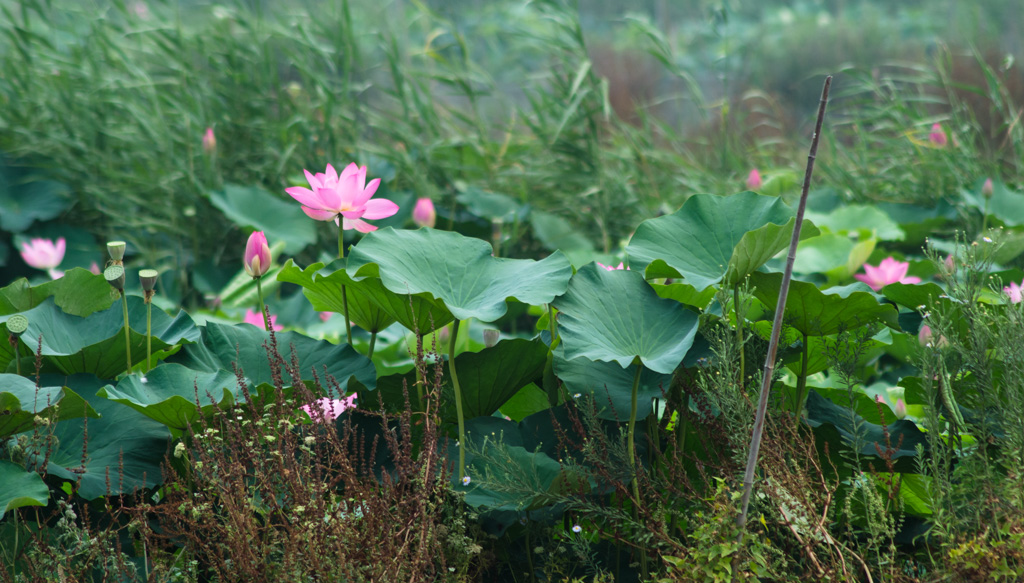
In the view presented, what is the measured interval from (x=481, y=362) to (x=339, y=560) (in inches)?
15.3

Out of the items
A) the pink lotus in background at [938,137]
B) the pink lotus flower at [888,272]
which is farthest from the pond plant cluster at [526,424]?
the pink lotus in background at [938,137]

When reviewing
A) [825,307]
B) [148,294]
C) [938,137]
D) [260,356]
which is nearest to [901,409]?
[825,307]

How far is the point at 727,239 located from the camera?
125 cm

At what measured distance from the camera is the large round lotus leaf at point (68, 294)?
50.7 inches

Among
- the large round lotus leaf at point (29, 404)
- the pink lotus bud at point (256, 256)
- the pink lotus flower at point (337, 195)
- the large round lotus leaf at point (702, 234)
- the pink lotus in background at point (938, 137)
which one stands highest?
the pink lotus flower at point (337, 195)

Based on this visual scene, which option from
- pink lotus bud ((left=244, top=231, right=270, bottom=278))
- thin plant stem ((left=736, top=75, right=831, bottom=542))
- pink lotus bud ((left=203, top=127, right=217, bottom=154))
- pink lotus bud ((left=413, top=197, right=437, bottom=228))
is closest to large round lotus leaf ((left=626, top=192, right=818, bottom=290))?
thin plant stem ((left=736, top=75, right=831, bottom=542))

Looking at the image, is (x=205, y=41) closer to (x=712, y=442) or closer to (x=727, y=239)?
(x=727, y=239)

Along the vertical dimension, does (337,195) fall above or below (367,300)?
above

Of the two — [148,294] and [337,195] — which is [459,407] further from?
[148,294]

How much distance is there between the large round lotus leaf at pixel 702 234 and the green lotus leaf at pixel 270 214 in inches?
71.0

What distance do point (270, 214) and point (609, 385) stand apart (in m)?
2.12

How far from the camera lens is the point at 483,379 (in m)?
1.19

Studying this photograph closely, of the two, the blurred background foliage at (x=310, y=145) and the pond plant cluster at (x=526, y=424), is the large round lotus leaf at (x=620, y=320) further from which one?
the blurred background foliage at (x=310, y=145)

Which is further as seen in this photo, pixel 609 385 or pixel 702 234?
pixel 702 234
